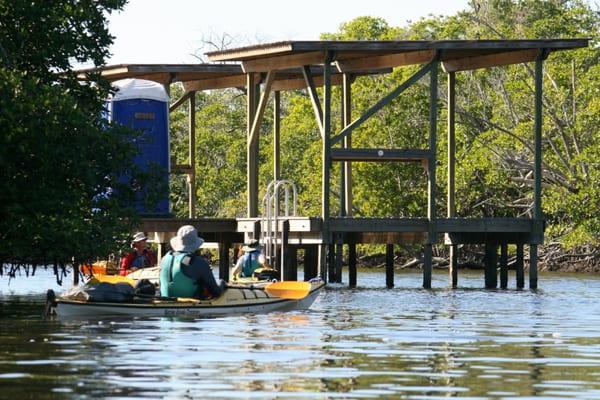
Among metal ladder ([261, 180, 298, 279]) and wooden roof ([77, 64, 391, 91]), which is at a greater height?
wooden roof ([77, 64, 391, 91])

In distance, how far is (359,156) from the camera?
40.8 meters

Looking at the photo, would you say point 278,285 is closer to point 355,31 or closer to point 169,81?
point 169,81

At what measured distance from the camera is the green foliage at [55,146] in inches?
1049

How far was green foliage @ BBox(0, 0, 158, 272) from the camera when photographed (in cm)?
2664

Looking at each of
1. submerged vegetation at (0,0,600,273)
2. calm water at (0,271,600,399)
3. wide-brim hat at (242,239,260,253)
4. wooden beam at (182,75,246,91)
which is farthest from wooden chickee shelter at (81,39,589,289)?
calm water at (0,271,600,399)

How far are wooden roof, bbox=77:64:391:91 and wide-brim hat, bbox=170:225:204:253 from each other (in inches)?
844

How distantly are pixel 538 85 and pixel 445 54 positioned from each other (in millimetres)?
2616

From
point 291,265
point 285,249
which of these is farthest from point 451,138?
point 285,249

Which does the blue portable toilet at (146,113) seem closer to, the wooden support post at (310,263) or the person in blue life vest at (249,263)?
the wooden support post at (310,263)

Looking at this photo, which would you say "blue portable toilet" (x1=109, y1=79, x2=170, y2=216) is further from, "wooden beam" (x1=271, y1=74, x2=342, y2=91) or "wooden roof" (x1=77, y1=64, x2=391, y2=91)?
"wooden beam" (x1=271, y1=74, x2=342, y2=91)

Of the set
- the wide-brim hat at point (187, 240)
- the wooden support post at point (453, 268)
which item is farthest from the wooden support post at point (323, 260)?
the wide-brim hat at point (187, 240)

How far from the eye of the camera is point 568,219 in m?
62.5

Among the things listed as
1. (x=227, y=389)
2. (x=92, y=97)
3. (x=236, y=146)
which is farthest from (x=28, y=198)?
(x=236, y=146)

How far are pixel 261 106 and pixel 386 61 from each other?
3.41 meters
